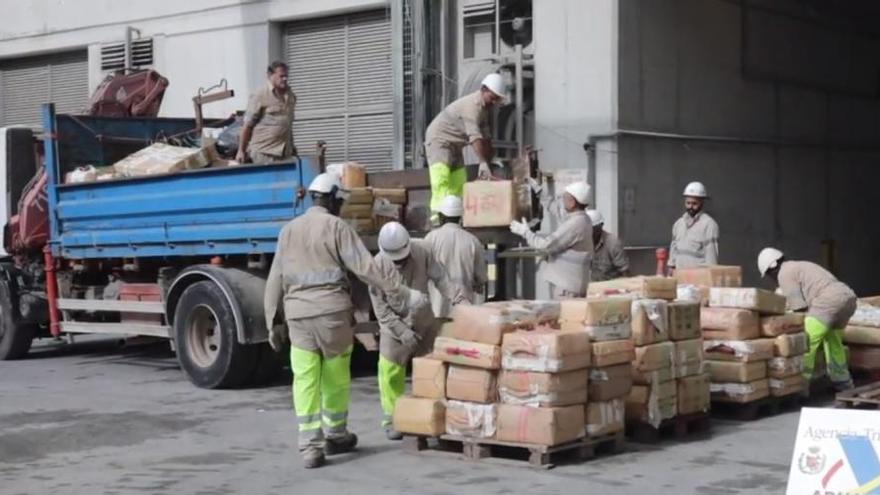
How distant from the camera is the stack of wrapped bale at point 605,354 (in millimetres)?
8961

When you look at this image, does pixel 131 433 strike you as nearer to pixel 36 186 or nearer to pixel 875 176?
pixel 36 186

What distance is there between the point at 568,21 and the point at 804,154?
5368 millimetres

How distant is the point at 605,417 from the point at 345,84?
11.0 meters

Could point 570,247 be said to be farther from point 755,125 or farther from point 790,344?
point 755,125

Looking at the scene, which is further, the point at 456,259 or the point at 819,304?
the point at 819,304

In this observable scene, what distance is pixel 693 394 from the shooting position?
9.87 m

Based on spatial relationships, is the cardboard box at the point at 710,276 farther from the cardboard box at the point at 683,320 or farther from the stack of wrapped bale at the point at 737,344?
the cardboard box at the point at 683,320

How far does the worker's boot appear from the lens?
30.3ft

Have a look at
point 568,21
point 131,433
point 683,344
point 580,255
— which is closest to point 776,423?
point 683,344

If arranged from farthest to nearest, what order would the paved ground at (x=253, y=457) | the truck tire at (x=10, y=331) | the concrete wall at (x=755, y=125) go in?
1. the concrete wall at (x=755, y=125)
2. the truck tire at (x=10, y=331)
3. the paved ground at (x=253, y=457)

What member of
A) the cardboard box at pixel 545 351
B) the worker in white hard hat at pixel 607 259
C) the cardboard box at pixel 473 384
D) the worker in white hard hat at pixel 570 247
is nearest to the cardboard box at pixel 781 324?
the worker in white hard hat at pixel 570 247

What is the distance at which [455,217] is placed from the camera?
413 inches

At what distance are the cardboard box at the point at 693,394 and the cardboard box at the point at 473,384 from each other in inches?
64.9

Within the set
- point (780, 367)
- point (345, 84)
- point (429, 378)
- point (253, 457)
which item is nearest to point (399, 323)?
point (429, 378)
